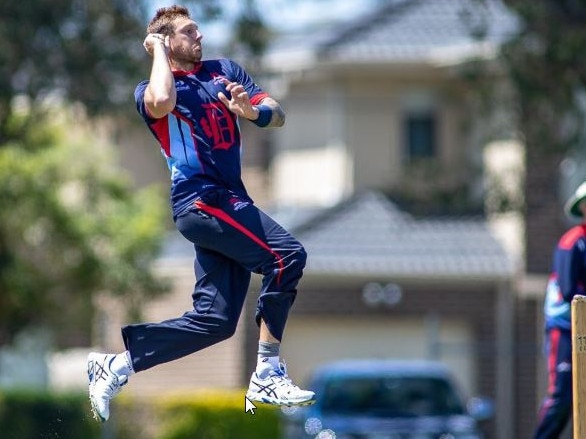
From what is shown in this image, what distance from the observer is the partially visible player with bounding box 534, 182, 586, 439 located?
35.1 feet

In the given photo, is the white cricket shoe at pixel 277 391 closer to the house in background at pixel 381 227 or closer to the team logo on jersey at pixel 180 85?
the team logo on jersey at pixel 180 85

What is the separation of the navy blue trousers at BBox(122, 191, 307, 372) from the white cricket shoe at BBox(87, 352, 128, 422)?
13 cm

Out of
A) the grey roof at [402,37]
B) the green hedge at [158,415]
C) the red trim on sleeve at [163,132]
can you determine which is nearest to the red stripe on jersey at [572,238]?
the red trim on sleeve at [163,132]

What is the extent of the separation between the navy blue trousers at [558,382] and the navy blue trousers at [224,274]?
2.94 m

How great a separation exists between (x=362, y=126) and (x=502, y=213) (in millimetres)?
6640

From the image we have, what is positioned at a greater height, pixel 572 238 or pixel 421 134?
pixel 421 134

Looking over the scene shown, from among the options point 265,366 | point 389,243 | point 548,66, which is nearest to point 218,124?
point 265,366

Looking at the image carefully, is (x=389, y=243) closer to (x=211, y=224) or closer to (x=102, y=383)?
(x=102, y=383)

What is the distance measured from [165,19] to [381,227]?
19272mm

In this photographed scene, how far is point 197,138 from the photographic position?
28.0 ft

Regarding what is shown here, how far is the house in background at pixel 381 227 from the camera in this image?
87.9 feet

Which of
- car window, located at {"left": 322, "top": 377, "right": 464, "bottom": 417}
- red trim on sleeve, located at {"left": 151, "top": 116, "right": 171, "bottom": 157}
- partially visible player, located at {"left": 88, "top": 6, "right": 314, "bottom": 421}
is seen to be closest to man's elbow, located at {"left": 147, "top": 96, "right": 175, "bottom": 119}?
partially visible player, located at {"left": 88, "top": 6, "right": 314, "bottom": 421}

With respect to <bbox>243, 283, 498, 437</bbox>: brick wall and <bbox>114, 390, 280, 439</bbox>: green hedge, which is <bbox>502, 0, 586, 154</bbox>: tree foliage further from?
<bbox>243, 283, 498, 437</bbox>: brick wall

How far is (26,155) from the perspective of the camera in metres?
22.1
